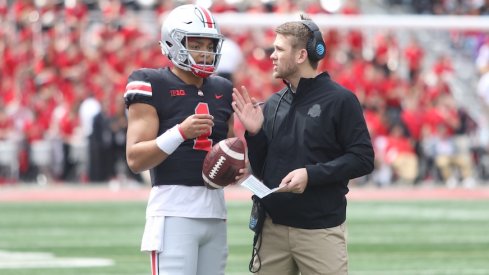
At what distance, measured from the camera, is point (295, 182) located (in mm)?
5129

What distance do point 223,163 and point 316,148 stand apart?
1.48 ft

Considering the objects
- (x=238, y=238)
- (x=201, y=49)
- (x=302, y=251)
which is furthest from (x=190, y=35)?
(x=238, y=238)

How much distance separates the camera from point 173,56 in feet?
17.5

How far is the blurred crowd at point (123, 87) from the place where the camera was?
1834 centimetres

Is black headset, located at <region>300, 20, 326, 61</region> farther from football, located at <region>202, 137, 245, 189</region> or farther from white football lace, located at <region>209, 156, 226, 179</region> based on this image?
white football lace, located at <region>209, 156, 226, 179</region>

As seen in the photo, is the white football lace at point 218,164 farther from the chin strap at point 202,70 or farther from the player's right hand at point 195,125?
the chin strap at point 202,70

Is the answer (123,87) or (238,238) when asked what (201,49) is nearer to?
(238,238)

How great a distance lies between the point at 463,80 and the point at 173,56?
18.2 meters

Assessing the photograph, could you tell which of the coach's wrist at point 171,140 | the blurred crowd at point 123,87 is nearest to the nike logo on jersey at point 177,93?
the coach's wrist at point 171,140

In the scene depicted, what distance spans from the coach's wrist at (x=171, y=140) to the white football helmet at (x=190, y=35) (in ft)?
1.00

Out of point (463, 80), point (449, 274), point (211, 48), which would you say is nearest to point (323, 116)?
point (211, 48)

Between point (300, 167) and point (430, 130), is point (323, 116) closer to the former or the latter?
point (300, 167)

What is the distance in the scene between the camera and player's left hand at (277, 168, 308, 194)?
5133 millimetres

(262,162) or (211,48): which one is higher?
(211,48)
